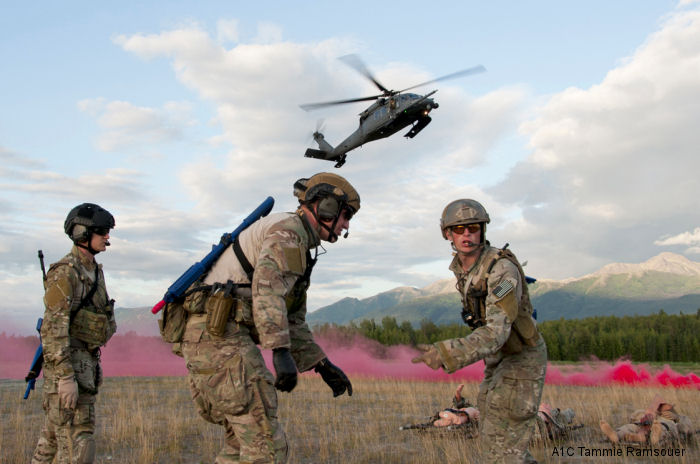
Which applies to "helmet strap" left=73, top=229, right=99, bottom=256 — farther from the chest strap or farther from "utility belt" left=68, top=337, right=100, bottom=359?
the chest strap

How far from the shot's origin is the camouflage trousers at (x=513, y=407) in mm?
4629

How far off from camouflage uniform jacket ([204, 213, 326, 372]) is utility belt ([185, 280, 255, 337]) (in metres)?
0.11

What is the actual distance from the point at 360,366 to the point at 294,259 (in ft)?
79.3

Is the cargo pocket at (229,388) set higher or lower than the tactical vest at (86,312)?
lower

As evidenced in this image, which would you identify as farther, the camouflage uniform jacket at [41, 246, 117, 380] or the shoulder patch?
the camouflage uniform jacket at [41, 246, 117, 380]

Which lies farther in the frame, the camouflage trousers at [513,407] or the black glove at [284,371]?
the camouflage trousers at [513,407]

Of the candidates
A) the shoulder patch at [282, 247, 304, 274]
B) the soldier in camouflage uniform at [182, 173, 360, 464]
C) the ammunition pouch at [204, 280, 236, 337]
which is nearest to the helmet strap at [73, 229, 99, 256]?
the soldier in camouflage uniform at [182, 173, 360, 464]

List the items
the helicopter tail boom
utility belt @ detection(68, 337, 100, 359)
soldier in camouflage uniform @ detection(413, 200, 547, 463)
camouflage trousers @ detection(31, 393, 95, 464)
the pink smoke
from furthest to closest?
the helicopter tail boom
the pink smoke
utility belt @ detection(68, 337, 100, 359)
camouflage trousers @ detection(31, 393, 95, 464)
soldier in camouflage uniform @ detection(413, 200, 547, 463)

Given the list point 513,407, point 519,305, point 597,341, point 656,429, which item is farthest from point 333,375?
point 597,341

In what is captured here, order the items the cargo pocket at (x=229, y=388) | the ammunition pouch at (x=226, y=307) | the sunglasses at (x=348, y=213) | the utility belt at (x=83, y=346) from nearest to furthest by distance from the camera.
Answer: the cargo pocket at (x=229, y=388) < the ammunition pouch at (x=226, y=307) < the sunglasses at (x=348, y=213) < the utility belt at (x=83, y=346)

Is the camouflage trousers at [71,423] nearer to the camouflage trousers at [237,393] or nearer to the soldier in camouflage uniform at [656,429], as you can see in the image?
the camouflage trousers at [237,393]

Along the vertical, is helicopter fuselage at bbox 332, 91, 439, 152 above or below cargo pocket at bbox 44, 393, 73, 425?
above

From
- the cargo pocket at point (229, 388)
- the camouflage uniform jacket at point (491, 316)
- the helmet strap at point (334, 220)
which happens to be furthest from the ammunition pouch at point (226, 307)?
the camouflage uniform jacket at point (491, 316)

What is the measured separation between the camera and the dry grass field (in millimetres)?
7336
